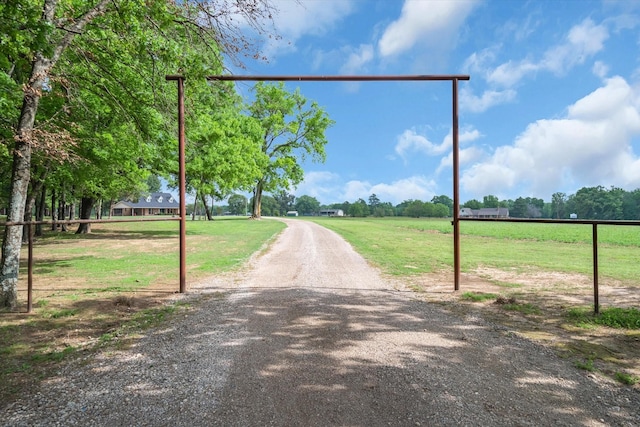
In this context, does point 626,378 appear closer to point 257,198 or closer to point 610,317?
point 610,317

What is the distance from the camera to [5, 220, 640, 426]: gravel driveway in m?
2.57

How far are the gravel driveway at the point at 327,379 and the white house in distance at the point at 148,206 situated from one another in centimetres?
8284

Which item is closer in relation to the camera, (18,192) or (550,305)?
(18,192)

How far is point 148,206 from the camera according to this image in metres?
80.8

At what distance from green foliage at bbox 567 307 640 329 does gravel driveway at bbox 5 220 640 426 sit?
161 centimetres

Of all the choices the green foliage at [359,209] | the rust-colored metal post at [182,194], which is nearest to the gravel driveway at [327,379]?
the rust-colored metal post at [182,194]

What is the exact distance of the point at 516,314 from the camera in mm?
5309

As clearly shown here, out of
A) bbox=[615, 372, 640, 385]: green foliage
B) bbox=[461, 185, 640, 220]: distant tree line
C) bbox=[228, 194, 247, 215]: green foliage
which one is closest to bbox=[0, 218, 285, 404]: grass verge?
bbox=[615, 372, 640, 385]: green foliage

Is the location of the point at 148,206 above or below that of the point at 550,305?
above

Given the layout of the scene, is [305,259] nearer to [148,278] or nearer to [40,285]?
[148,278]

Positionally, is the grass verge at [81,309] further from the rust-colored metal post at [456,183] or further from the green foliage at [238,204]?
the green foliage at [238,204]

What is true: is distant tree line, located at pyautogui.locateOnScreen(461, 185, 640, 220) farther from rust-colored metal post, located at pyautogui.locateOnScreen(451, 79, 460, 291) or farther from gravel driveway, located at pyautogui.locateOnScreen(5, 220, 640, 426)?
gravel driveway, located at pyautogui.locateOnScreen(5, 220, 640, 426)

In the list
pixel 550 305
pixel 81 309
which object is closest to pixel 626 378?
pixel 550 305

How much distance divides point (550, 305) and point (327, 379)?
489 centimetres
